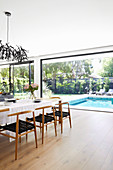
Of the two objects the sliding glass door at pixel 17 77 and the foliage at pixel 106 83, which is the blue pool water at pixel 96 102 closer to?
the foliage at pixel 106 83

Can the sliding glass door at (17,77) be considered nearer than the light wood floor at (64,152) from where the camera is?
No

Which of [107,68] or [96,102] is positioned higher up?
[107,68]

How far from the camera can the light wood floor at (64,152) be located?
190 cm

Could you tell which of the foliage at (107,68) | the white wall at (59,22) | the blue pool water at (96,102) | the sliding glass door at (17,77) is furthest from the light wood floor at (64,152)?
the sliding glass door at (17,77)

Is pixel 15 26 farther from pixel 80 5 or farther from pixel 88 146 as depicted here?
pixel 88 146

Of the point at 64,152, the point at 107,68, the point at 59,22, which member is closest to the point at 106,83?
the point at 107,68

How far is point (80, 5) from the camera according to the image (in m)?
2.57

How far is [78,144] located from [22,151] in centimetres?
101

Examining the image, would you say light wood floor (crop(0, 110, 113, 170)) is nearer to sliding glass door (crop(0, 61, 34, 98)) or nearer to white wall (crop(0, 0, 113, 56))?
white wall (crop(0, 0, 113, 56))

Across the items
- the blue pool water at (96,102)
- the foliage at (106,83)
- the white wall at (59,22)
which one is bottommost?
the blue pool water at (96,102)

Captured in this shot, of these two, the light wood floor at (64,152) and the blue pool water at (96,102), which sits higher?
the blue pool water at (96,102)

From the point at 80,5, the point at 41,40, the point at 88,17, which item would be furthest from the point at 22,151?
the point at 41,40

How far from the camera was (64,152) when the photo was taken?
229cm

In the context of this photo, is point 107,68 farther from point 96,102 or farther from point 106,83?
point 96,102
